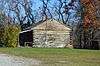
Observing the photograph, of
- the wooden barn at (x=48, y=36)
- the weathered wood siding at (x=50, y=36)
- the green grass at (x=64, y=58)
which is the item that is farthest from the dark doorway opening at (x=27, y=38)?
the green grass at (x=64, y=58)

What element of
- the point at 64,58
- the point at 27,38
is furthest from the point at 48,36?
the point at 64,58

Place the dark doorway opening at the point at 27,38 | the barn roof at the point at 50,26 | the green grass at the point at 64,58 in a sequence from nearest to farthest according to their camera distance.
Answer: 1. the green grass at the point at 64,58
2. the dark doorway opening at the point at 27,38
3. the barn roof at the point at 50,26

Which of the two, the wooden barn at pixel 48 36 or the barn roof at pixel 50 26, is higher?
the barn roof at pixel 50 26

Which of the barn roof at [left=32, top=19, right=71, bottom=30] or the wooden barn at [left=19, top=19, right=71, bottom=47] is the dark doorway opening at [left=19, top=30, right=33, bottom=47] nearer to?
the wooden barn at [left=19, top=19, right=71, bottom=47]

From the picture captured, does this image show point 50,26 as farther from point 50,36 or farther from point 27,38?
point 27,38

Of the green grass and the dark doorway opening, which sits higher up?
the dark doorway opening

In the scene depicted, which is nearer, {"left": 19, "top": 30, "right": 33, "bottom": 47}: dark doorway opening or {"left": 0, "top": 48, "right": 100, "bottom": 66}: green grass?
{"left": 0, "top": 48, "right": 100, "bottom": 66}: green grass

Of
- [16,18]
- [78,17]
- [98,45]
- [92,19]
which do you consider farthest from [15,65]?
[16,18]

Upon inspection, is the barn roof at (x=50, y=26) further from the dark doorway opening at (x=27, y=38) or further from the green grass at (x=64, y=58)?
the green grass at (x=64, y=58)

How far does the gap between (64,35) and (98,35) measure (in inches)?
261

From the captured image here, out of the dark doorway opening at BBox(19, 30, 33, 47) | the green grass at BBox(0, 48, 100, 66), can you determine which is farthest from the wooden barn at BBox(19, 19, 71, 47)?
the green grass at BBox(0, 48, 100, 66)

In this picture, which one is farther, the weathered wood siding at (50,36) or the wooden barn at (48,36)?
the weathered wood siding at (50,36)

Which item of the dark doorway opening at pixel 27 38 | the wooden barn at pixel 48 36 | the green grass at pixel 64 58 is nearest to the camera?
the green grass at pixel 64 58

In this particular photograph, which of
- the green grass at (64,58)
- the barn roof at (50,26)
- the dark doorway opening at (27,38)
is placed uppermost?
the barn roof at (50,26)
